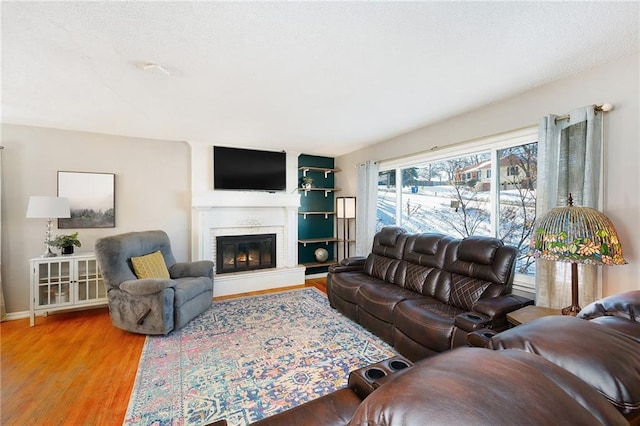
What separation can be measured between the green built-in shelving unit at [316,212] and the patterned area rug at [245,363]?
1.80m

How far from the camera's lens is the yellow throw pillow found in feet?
10.3

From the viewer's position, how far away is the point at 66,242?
3.30m

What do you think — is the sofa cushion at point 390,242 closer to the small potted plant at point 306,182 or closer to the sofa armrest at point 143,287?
the small potted plant at point 306,182

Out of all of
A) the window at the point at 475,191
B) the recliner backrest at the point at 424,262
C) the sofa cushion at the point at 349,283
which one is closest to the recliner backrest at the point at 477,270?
the recliner backrest at the point at 424,262

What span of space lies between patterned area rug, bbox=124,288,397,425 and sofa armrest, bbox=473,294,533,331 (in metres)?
0.92

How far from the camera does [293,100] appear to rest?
8.43 feet

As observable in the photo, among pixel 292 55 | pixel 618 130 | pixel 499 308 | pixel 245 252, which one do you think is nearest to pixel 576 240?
pixel 499 308

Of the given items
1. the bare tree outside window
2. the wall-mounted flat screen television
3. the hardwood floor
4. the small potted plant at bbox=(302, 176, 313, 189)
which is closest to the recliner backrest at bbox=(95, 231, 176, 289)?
the hardwood floor

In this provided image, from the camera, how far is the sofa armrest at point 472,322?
1.87m

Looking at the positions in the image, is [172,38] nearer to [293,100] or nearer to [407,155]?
[293,100]

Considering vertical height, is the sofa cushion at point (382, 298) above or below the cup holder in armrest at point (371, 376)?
below

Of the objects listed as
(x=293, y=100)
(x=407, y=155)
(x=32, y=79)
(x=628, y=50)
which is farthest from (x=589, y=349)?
(x=32, y=79)

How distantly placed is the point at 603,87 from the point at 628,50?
0.26 m

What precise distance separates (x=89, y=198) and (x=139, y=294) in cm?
186
